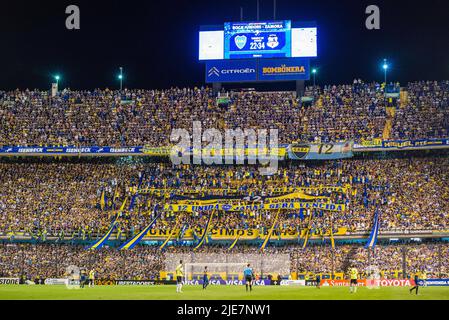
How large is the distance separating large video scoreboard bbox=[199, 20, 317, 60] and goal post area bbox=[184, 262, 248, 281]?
23743mm

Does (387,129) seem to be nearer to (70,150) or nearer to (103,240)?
(103,240)

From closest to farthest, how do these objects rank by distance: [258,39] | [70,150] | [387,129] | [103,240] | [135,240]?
1. [135,240]
2. [103,240]
3. [387,129]
4. [258,39]
5. [70,150]

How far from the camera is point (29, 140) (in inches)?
2884

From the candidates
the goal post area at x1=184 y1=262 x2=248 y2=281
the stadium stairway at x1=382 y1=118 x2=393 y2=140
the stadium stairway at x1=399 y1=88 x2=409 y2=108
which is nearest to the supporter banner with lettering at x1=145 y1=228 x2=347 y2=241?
the goal post area at x1=184 y1=262 x2=248 y2=281

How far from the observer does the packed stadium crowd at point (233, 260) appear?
58312mm

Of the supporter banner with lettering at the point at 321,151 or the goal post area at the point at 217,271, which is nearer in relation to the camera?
the goal post area at the point at 217,271

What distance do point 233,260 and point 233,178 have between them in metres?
11.9

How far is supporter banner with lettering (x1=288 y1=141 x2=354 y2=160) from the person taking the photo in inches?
2645

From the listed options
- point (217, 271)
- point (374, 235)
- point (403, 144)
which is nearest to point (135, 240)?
point (217, 271)

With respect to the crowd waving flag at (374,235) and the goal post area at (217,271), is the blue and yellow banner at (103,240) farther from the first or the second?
the crowd waving flag at (374,235)

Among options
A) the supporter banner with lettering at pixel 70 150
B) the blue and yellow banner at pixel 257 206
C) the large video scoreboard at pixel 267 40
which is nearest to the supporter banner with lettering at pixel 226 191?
the blue and yellow banner at pixel 257 206

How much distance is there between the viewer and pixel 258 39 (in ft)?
233

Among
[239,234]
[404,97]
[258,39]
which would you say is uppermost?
[258,39]

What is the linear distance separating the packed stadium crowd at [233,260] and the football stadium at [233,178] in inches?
5.3
